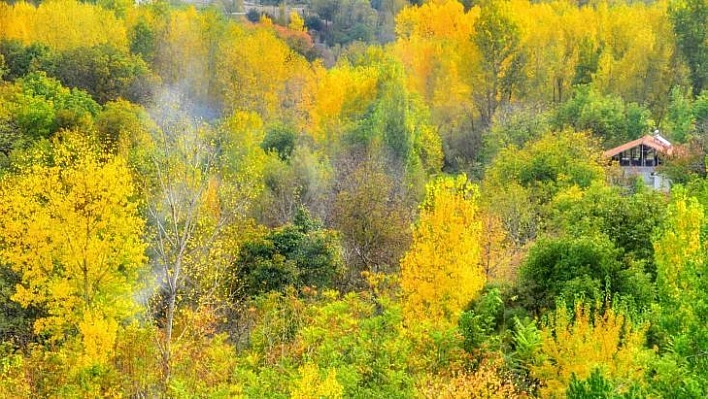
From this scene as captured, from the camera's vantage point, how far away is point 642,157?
113 feet

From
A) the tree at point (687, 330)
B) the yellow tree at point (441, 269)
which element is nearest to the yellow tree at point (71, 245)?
the yellow tree at point (441, 269)

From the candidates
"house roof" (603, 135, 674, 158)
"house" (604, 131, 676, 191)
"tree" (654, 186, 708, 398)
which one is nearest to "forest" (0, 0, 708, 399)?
"tree" (654, 186, 708, 398)

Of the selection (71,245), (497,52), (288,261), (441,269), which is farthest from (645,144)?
(71,245)

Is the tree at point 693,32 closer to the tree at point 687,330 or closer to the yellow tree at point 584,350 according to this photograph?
the tree at point 687,330

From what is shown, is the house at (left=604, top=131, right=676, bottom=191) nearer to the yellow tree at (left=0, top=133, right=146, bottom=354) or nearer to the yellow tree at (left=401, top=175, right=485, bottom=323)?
the yellow tree at (left=401, top=175, right=485, bottom=323)

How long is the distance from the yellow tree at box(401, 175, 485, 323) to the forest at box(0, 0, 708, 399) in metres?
0.05

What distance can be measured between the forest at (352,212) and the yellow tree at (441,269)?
5cm

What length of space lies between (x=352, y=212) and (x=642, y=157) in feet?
52.8

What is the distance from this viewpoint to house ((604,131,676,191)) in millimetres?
33688

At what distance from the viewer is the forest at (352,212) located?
560 inches

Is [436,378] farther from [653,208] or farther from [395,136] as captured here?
[395,136]

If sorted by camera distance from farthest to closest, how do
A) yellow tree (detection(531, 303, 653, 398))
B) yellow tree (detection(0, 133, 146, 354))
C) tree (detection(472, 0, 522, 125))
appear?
1. tree (detection(472, 0, 522, 125))
2. yellow tree (detection(0, 133, 146, 354))
3. yellow tree (detection(531, 303, 653, 398))

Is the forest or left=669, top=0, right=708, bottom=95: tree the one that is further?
left=669, top=0, right=708, bottom=95: tree

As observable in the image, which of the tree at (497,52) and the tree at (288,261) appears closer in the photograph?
the tree at (288,261)
